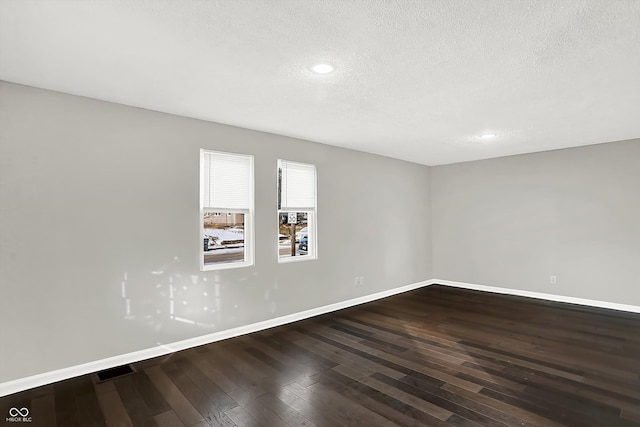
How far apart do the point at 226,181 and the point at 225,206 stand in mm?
306

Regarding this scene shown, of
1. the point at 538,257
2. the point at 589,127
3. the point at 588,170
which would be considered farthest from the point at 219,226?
the point at 588,170

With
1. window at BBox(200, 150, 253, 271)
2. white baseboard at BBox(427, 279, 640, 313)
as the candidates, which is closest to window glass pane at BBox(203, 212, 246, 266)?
window at BBox(200, 150, 253, 271)

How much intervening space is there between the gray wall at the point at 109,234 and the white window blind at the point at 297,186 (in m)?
0.21

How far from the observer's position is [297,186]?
4785mm

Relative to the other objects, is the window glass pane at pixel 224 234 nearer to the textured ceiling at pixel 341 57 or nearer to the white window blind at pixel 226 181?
the white window blind at pixel 226 181

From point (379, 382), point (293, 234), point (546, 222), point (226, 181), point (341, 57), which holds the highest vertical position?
point (341, 57)

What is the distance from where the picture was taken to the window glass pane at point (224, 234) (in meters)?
4.06

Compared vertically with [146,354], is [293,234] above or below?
above

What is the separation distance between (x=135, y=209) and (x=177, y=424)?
6.60 ft

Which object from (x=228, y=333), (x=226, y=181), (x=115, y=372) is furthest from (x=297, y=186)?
(x=115, y=372)

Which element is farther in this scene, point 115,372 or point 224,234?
point 224,234

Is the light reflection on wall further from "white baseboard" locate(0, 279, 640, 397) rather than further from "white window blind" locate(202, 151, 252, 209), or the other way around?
"white window blind" locate(202, 151, 252, 209)

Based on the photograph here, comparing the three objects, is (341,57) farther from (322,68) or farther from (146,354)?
(146,354)

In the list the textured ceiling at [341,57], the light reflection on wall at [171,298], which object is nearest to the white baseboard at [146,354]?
the light reflection on wall at [171,298]
